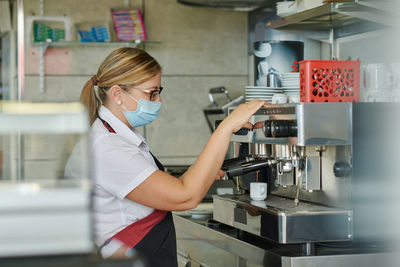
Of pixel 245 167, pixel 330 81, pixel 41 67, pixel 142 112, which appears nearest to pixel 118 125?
pixel 142 112

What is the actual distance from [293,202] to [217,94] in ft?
8.25

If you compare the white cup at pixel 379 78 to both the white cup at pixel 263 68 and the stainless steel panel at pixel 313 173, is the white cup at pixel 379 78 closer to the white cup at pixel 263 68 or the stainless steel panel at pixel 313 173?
the stainless steel panel at pixel 313 173

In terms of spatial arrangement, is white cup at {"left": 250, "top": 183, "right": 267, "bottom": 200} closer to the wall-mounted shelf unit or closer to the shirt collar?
the shirt collar

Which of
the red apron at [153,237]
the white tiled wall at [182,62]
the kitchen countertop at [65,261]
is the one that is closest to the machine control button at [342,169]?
the red apron at [153,237]

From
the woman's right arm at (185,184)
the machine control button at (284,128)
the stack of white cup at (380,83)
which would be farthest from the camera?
the stack of white cup at (380,83)

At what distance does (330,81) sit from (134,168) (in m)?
0.71

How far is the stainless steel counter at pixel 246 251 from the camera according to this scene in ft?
6.63

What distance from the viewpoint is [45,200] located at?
907mm

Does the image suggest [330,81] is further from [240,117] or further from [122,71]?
[122,71]

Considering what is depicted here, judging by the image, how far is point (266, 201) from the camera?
2352 millimetres

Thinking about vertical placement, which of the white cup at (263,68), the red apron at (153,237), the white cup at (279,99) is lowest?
the red apron at (153,237)

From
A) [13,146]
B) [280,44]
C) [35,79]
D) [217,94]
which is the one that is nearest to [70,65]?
[35,79]

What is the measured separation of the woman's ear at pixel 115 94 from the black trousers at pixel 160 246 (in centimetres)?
43

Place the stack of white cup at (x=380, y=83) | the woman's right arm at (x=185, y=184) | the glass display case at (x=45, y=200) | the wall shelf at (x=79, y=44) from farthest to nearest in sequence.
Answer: the wall shelf at (x=79, y=44), the stack of white cup at (x=380, y=83), the woman's right arm at (x=185, y=184), the glass display case at (x=45, y=200)
